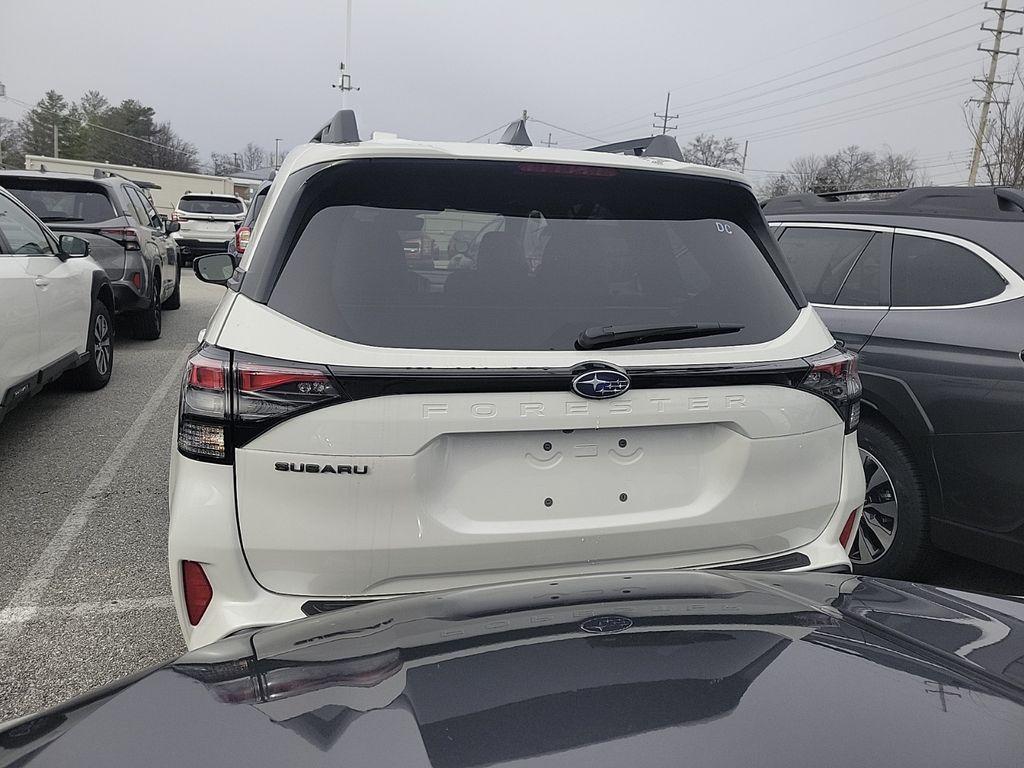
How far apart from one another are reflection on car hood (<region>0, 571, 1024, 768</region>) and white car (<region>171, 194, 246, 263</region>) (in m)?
18.6

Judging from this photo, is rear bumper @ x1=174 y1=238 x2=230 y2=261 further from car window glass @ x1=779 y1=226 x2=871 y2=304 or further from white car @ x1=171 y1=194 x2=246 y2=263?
car window glass @ x1=779 y1=226 x2=871 y2=304

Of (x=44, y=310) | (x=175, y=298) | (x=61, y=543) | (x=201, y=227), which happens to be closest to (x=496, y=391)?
(x=61, y=543)

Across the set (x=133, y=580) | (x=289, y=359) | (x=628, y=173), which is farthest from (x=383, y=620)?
(x=133, y=580)

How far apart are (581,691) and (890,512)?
294cm

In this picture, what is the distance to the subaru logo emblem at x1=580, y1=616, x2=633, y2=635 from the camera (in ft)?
4.94

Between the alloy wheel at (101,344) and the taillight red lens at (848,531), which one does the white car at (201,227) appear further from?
the taillight red lens at (848,531)

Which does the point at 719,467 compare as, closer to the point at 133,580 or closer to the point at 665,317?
the point at 665,317

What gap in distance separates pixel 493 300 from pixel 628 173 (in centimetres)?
62

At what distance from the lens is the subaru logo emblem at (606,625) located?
1.51 m

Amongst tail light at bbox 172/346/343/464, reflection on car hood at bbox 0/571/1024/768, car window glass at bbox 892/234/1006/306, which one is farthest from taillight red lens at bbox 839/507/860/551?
tail light at bbox 172/346/343/464

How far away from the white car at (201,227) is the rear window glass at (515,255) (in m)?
17.8

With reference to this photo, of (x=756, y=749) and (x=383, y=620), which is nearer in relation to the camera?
(x=756, y=749)

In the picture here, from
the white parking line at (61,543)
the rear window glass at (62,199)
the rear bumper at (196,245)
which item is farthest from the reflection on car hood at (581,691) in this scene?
the rear bumper at (196,245)

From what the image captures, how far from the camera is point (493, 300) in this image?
2.14 metres
